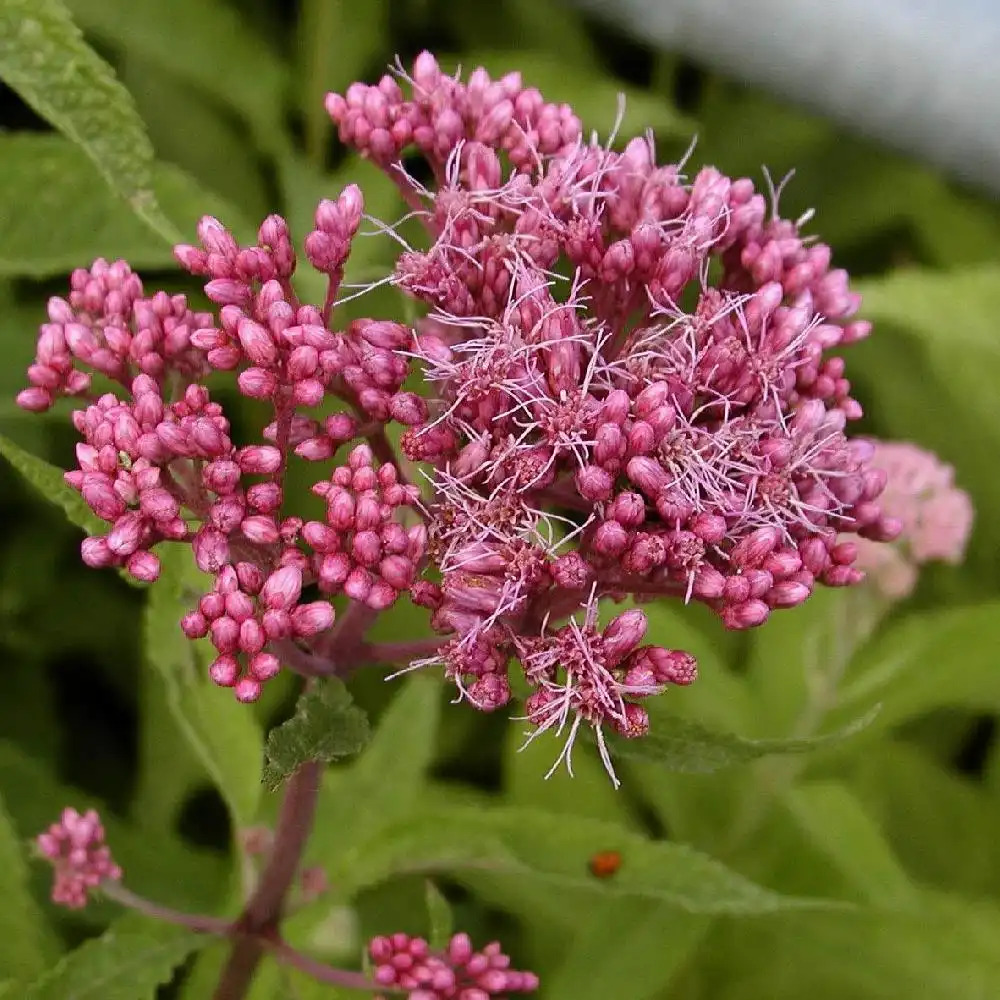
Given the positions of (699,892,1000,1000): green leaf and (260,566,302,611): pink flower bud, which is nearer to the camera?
(260,566,302,611): pink flower bud

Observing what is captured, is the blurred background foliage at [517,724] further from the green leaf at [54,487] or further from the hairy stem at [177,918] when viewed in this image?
the green leaf at [54,487]

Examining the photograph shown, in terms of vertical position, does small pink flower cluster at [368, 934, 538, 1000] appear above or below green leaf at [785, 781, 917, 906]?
above

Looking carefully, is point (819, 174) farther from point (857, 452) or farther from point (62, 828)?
point (62, 828)

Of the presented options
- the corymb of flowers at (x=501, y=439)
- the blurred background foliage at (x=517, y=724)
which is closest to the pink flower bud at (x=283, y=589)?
the corymb of flowers at (x=501, y=439)

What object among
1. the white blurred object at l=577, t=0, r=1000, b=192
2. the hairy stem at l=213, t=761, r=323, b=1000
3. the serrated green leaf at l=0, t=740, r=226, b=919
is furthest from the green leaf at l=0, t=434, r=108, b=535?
the white blurred object at l=577, t=0, r=1000, b=192

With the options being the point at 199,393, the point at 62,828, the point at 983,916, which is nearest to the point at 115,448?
the point at 199,393

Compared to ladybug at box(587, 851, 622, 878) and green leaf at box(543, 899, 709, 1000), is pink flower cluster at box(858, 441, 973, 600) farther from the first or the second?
ladybug at box(587, 851, 622, 878)
